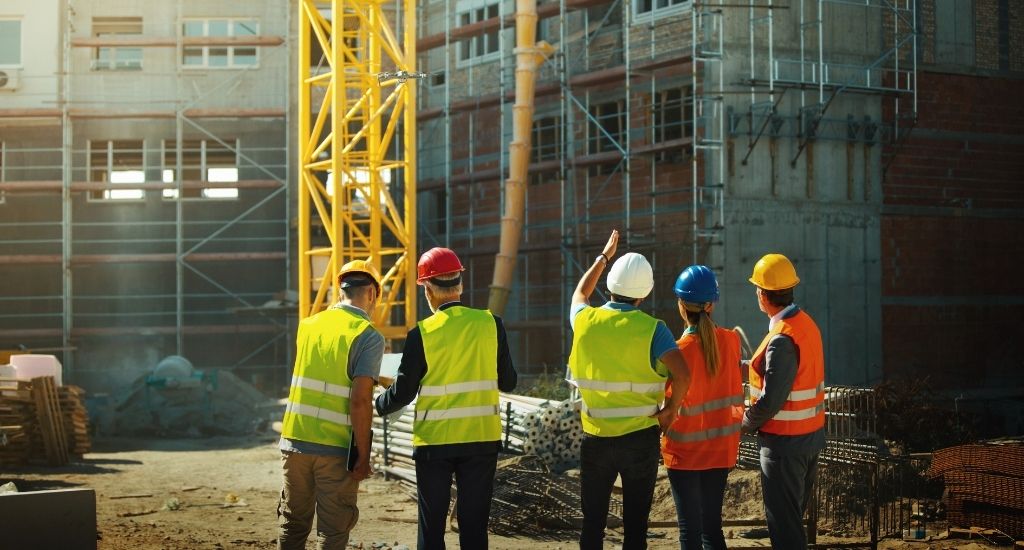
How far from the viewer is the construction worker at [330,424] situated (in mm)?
6258

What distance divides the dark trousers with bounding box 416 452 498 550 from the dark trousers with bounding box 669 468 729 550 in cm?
101

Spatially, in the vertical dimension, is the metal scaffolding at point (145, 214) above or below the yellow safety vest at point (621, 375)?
above

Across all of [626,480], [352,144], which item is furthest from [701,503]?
[352,144]

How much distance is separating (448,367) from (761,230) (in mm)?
13480

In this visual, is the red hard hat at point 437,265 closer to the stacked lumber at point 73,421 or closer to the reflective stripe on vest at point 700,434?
the reflective stripe on vest at point 700,434

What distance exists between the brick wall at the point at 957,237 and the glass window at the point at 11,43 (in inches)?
720

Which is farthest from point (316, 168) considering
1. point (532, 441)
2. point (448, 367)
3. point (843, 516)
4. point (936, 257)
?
point (448, 367)

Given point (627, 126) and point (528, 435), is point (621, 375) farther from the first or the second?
point (627, 126)

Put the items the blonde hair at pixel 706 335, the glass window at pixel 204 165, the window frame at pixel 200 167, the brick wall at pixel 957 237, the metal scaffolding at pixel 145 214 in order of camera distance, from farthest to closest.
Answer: the glass window at pixel 204 165, the window frame at pixel 200 167, the metal scaffolding at pixel 145 214, the brick wall at pixel 957 237, the blonde hair at pixel 706 335

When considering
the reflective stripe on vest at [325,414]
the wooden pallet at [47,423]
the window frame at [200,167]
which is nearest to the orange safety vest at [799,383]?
the reflective stripe on vest at [325,414]

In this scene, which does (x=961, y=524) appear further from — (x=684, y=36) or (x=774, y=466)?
(x=684, y=36)

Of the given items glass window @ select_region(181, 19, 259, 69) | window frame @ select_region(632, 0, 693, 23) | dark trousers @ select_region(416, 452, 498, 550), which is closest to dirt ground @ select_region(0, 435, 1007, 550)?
dark trousers @ select_region(416, 452, 498, 550)

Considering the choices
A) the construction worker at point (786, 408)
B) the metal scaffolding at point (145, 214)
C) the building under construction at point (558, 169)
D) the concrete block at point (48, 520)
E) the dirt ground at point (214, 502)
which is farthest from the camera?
the metal scaffolding at point (145, 214)

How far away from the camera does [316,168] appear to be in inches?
802
